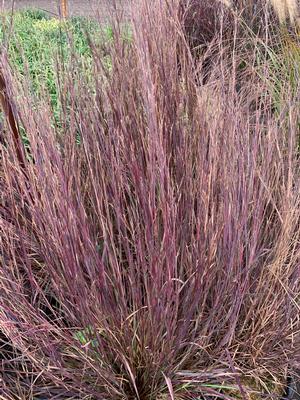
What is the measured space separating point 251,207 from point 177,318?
0.37 metres

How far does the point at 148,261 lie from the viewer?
4.06ft

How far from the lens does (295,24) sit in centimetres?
276

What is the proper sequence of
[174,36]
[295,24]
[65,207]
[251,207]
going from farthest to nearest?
1. [295,24]
2. [174,36]
3. [251,207]
4. [65,207]

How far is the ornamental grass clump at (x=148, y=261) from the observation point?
119cm

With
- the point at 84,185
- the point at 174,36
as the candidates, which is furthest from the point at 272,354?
the point at 174,36

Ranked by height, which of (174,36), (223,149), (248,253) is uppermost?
(174,36)

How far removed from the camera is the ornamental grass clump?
1194 millimetres

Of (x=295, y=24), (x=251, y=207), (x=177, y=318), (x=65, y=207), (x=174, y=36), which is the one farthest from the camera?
(x=295, y=24)

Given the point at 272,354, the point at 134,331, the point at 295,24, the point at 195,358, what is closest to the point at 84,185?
the point at 134,331

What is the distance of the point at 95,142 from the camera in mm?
1330

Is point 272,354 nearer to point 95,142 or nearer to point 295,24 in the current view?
point 95,142

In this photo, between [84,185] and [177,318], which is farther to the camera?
[84,185]

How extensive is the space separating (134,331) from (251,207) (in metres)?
0.48

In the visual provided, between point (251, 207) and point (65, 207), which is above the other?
point (65, 207)
